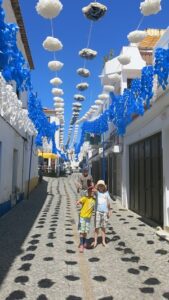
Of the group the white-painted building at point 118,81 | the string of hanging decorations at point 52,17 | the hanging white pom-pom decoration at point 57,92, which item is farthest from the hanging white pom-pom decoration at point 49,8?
the white-painted building at point 118,81

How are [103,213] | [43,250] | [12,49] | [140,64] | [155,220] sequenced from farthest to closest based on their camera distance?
[140,64] < [155,220] < [103,213] < [43,250] < [12,49]

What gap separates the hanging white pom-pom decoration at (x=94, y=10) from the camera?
25.6ft

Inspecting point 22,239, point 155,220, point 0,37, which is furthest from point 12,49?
point 155,220

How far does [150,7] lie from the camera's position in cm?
765

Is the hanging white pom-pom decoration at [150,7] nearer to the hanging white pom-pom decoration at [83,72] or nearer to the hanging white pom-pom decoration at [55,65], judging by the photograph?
the hanging white pom-pom decoration at [55,65]

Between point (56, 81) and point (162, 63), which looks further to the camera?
point (56, 81)

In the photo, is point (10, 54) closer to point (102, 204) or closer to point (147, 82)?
point (102, 204)

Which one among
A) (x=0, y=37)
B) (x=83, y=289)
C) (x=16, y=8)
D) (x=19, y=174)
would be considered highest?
(x=16, y=8)

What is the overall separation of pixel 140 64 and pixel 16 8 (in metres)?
7.46

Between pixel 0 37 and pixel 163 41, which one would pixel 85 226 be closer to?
pixel 0 37

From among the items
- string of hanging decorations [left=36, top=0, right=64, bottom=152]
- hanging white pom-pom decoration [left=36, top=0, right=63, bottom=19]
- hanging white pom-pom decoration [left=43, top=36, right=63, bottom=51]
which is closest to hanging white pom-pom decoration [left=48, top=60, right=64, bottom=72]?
string of hanging decorations [left=36, top=0, right=64, bottom=152]

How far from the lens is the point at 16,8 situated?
48.4 ft

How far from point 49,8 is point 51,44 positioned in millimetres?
1281

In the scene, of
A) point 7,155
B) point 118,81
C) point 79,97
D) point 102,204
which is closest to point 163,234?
point 102,204
